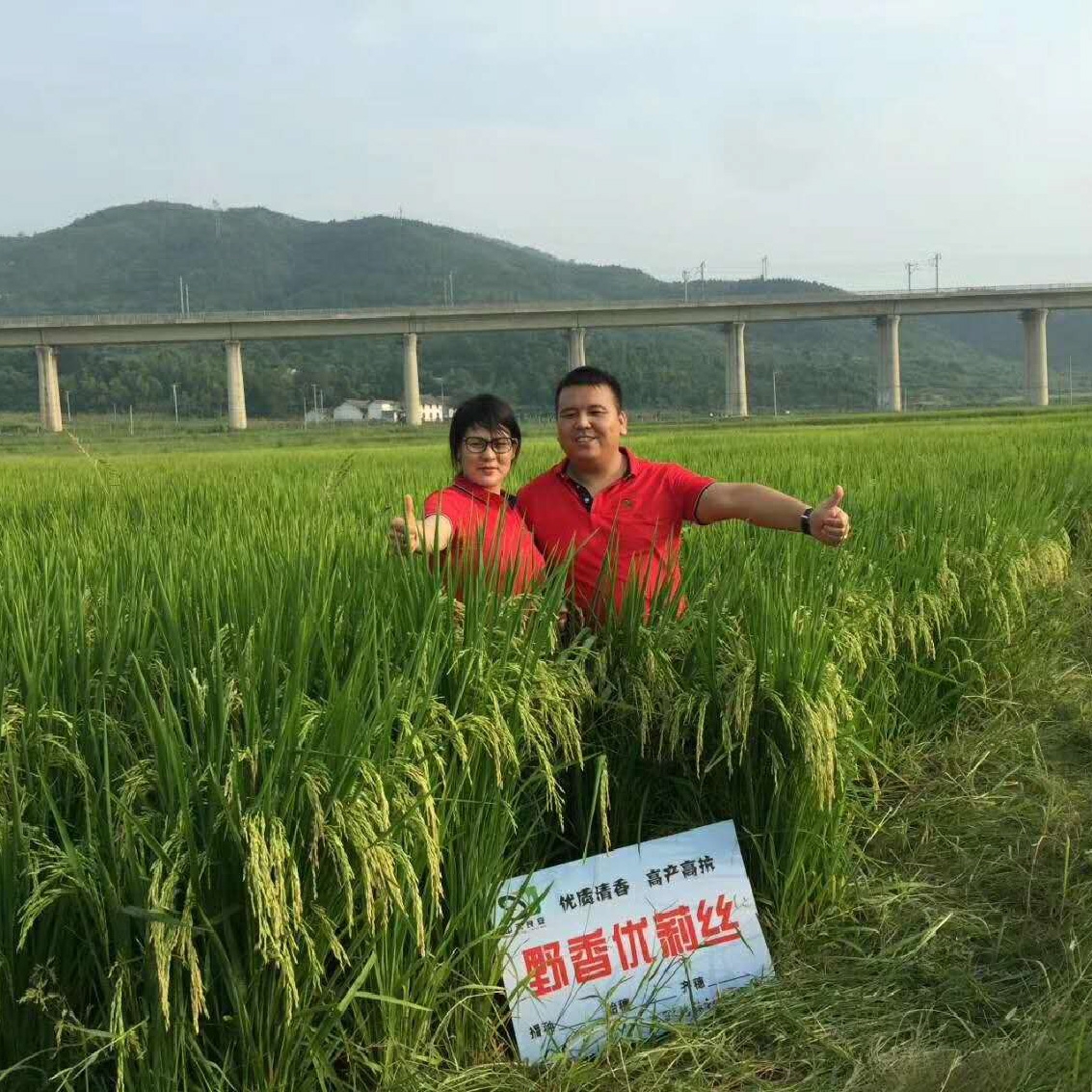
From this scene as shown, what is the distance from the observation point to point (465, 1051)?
219 centimetres

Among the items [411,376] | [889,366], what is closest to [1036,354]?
[889,366]

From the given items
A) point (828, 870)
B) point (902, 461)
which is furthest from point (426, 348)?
point (828, 870)

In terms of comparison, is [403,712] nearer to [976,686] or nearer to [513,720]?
[513,720]

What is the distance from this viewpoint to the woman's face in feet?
10.6

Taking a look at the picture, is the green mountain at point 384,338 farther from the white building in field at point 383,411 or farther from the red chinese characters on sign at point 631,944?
the red chinese characters on sign at point 631,944

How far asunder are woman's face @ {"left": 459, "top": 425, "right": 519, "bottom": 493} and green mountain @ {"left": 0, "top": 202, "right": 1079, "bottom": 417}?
77.0 meters

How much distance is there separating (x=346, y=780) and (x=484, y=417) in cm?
163

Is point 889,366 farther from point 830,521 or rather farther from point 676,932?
point 676,932

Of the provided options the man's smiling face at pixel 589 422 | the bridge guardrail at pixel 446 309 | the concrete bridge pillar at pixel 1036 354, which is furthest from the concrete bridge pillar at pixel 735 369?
the man's smiling face at pixel 589 422

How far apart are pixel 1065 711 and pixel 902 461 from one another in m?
5.52

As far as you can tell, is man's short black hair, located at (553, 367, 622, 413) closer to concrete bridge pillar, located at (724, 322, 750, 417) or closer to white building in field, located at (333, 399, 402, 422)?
concrete bridge pillar, located at (724, 322, 750, 417)

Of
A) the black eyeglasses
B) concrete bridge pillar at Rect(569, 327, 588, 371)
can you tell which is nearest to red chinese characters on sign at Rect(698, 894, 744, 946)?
the black eyeglasses

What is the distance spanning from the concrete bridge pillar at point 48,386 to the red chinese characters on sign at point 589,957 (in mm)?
55805

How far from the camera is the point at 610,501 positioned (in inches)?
131
